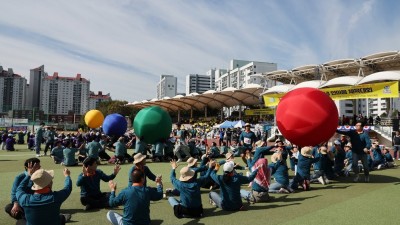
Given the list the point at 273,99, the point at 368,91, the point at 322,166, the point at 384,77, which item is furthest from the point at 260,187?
the point at 273,99

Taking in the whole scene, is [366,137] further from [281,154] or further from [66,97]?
[66,97]

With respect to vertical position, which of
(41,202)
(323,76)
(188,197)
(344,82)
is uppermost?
(323,76)

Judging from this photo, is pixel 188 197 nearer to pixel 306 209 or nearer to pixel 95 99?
pixel 306 209

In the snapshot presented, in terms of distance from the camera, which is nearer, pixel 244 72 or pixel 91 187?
pixel 91 187

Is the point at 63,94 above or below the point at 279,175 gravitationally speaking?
above

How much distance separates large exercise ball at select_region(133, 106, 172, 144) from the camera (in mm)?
12508

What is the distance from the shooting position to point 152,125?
12484 mm

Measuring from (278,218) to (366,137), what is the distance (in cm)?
499

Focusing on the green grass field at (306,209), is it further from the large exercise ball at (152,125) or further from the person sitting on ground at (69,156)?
the large exercise ball at (152,125)

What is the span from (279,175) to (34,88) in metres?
136

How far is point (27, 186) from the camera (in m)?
4.90

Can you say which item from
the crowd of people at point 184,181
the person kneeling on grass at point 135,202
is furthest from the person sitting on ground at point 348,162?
the person kneeling on grass at point 135,202

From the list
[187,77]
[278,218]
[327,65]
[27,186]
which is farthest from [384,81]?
[187,77]

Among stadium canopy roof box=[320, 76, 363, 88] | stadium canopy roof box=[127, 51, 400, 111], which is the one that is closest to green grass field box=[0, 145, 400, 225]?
stadium canopy roof box=[320, 76, 363, 88]
